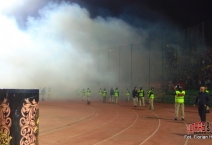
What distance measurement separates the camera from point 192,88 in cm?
2580

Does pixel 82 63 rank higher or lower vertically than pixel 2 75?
higher

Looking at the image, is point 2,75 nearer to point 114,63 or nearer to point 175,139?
point 175,139

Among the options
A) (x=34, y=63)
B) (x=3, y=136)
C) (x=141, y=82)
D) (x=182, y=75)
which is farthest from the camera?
(x=141, y=82)

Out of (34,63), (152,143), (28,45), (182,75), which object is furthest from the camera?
(34,63)

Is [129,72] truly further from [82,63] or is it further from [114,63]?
[82,63]

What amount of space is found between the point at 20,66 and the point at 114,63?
21.0 metres

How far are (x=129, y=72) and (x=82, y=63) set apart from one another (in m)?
8.65

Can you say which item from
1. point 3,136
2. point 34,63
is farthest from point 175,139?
point 34,63

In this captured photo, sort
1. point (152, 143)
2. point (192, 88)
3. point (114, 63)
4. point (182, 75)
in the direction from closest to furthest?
1. point (152, 143)
2. point (192, 88)
3. point (182, 75)
4. point (114, 63)

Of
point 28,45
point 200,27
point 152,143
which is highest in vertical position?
point 200,27

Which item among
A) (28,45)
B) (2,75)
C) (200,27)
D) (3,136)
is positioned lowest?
(3,136)

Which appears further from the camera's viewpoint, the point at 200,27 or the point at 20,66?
the point at 20,66

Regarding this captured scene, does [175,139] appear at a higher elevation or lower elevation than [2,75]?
lower

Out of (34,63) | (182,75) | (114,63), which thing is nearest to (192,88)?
(182,75)
